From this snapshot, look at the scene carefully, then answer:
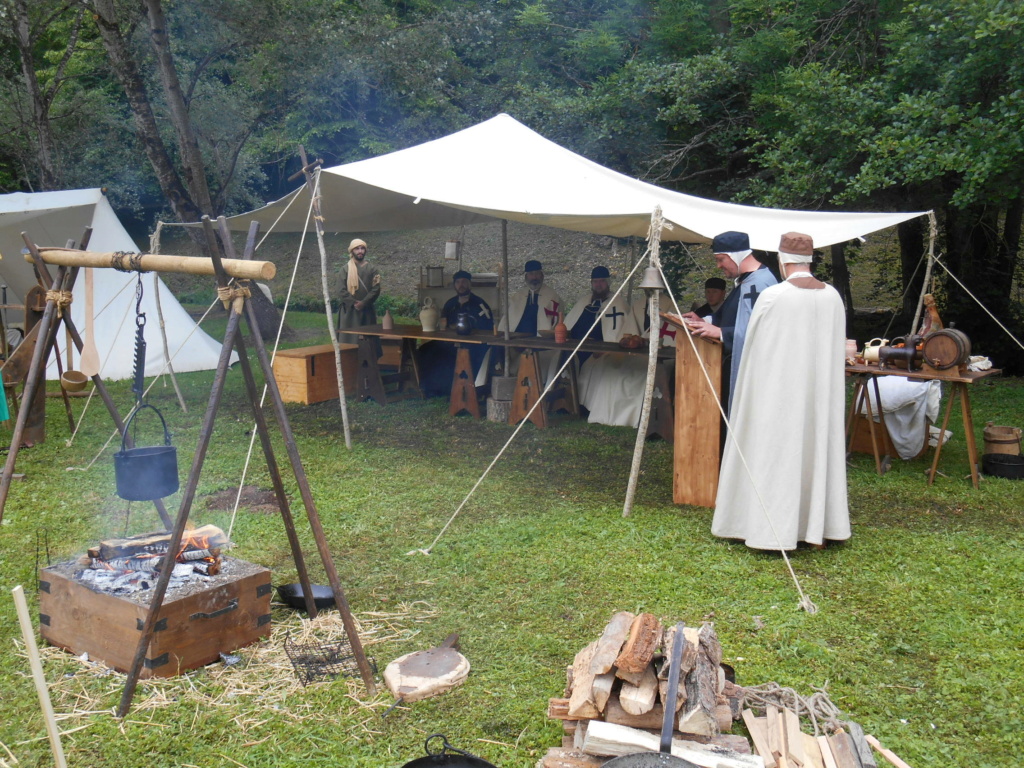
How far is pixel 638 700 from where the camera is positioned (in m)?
2.43

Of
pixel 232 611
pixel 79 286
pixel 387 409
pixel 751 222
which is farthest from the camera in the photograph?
pixel 79 286

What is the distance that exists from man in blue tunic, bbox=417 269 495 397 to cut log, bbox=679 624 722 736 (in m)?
5.52

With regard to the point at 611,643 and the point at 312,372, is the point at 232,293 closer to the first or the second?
the point at 611,643

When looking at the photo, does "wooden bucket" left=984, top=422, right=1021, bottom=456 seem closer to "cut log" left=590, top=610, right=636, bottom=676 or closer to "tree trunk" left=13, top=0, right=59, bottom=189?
"cut log" left=590, top=610, right=636, bottom=676

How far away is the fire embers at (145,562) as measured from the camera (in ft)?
10.3

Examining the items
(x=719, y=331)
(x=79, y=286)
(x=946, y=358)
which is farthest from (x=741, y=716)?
(x=79, y=286)

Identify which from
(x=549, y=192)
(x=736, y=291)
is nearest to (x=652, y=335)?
(x=736, y=291)

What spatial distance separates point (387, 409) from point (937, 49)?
6.01 meters

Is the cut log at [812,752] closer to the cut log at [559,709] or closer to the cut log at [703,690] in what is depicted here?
the cut log at [703,690]

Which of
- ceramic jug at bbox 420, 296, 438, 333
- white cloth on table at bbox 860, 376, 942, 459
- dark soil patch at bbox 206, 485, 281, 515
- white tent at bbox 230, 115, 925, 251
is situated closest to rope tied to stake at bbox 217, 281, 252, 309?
dark soil patch at bbox 206, 485, 281, 515

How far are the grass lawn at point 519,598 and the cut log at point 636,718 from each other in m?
0.30

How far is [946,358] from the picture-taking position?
17.2ft

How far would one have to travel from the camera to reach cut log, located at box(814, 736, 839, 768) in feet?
8.09

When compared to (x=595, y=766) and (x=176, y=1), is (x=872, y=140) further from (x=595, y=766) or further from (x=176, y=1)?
(x=176, y=1)
